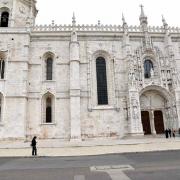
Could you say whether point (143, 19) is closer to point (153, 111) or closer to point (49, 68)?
point (153, 111)

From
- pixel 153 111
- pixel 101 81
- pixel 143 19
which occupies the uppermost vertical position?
pixel 143 19

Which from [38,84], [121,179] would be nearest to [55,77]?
[38,84]

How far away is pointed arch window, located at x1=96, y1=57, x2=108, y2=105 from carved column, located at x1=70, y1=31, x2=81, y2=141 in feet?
9.87

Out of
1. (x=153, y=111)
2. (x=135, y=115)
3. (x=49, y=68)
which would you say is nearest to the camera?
(x=135, y=115)

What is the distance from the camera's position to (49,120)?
24.4 metres

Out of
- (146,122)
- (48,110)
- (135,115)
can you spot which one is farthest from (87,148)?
(146,122)

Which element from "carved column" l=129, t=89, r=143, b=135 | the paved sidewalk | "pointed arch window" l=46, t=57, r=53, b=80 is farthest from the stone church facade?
the paved sidewalk

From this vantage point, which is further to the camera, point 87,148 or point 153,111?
point 153,111

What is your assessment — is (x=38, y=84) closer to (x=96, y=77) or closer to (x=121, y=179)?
(x=96, y=77)

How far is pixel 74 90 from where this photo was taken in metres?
23.6

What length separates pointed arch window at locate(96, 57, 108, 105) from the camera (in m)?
25.4

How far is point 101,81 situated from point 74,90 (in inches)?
165

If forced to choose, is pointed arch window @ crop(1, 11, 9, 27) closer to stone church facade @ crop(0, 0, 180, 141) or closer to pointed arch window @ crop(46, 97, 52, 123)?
stone church facade @ crop(0, 0, 180, 141)

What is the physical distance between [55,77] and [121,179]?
20.3 metres
